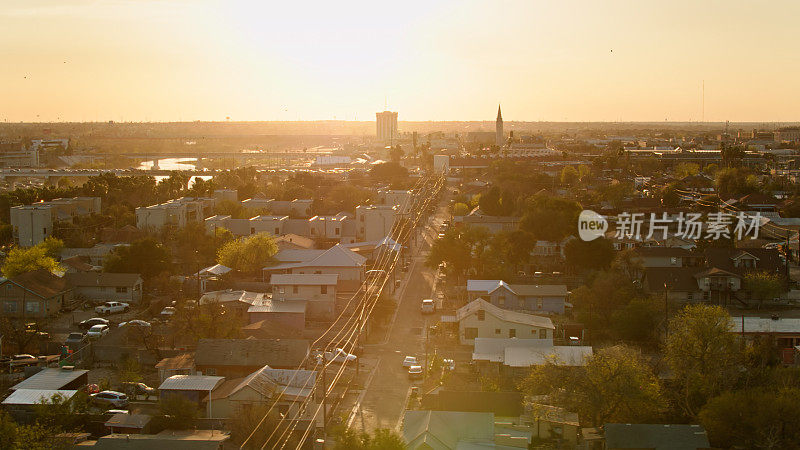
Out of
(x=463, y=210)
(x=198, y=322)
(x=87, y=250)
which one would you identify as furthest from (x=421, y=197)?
(x=198, y=322)

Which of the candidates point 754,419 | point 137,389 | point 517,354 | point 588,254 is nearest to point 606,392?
point 754,419

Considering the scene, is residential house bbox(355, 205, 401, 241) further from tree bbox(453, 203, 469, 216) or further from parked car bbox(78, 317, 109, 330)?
parked car bbox(78, 317, 109, 330)

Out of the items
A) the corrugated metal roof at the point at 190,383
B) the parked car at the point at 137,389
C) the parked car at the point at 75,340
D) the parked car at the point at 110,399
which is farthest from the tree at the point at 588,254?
the parked car at the point at 110,399

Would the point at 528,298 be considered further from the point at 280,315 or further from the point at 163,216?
the point at 163,216

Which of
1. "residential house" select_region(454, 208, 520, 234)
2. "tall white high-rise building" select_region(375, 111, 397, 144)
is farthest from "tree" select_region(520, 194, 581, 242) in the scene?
"tall white high-rise building" select_region(375, 111, 397, 144)

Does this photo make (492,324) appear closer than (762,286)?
Yes

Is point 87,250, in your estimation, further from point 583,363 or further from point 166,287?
point 583,363

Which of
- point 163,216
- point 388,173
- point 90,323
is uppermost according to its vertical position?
point 388,173
